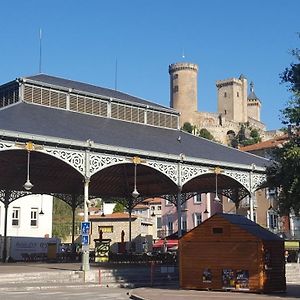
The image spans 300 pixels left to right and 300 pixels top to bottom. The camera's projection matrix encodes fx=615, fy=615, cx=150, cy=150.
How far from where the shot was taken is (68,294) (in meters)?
21.5

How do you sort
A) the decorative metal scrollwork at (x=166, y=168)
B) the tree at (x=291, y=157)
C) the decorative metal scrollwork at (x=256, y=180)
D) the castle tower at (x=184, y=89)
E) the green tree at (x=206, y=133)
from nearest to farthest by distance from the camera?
the tree at (x=291, y=157) → the decorative metal scrollwork at (x=166, y=168) → the decorative metal scrollwork at (x=256, y=180) → the green tree at (x=206, y=133) → the castle tower at (x=184, y=89)

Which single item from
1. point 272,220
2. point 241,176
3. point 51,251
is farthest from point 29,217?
point 241,176

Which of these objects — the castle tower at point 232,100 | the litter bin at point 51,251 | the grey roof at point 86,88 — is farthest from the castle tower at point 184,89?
the litter bin at point 51,251

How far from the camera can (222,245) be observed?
22422mm

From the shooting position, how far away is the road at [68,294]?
20.0 meters

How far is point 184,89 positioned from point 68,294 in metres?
125

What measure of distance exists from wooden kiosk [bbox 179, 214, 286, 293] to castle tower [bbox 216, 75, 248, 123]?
425ft

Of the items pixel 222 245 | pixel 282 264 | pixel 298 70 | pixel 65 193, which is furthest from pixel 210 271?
pixel 65 193

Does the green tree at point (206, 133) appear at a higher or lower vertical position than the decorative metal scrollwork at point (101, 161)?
higher

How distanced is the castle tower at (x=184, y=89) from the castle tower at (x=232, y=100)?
11.4 meters

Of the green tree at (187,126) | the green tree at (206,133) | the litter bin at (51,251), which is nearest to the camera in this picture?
the litter bin at (51,251)

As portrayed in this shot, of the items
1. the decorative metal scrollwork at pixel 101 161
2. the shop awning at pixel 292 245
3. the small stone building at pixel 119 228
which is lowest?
the shop awning at pixel 292 245

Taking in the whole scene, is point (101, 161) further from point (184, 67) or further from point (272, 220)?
point (184, 67)

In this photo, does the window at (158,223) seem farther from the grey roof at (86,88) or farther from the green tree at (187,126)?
the green tree at (187,126)
